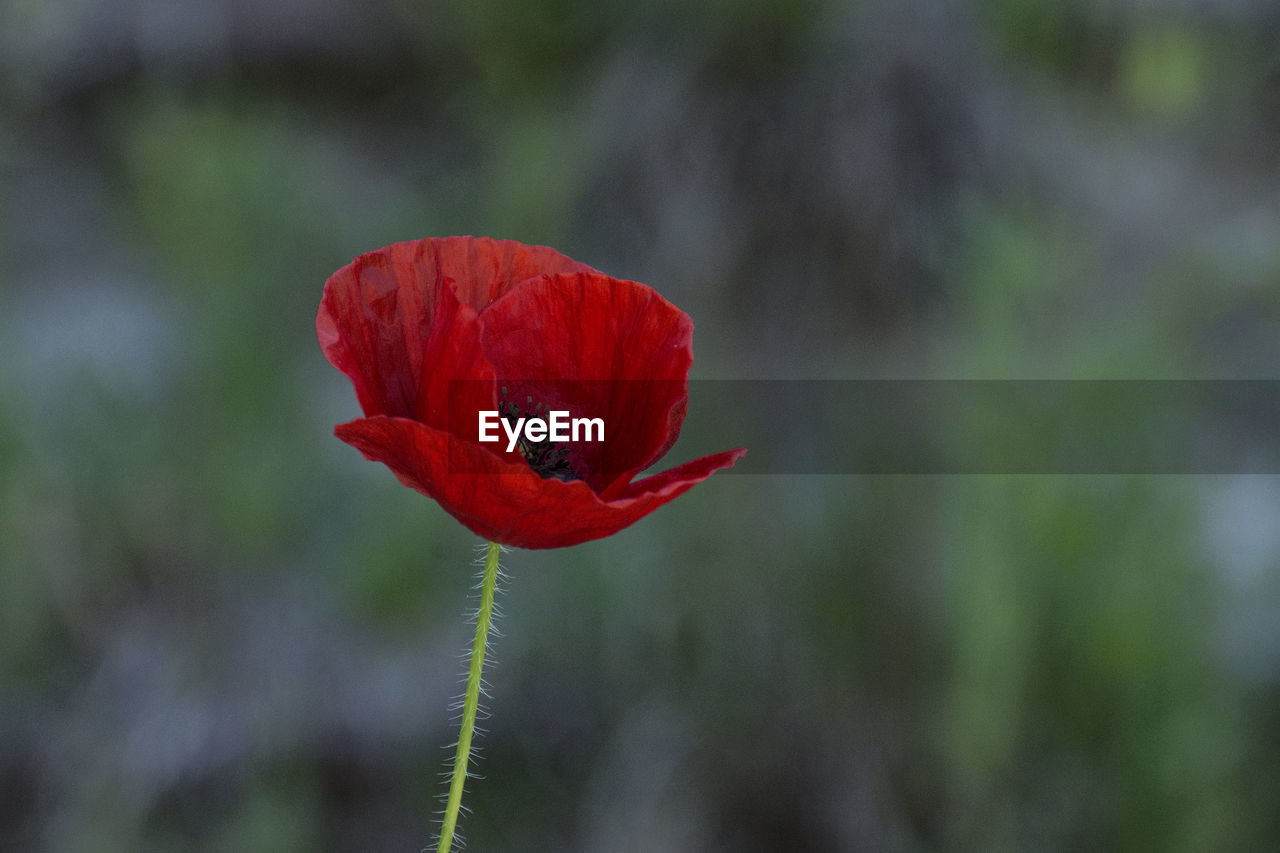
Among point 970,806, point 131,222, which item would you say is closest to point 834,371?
point 970,806

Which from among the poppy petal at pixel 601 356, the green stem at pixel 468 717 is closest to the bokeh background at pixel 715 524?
the poppy petal at pixel 601 356

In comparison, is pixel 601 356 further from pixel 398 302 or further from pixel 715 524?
pixel 715 524

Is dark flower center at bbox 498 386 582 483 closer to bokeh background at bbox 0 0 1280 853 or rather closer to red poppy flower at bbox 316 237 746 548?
red poppy flower at bbox 316 237 746 548

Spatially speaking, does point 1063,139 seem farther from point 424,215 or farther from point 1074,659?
point 424,215

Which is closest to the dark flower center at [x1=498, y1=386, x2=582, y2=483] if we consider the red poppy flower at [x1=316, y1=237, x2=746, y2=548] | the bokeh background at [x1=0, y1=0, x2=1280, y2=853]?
the red poppy flower at [x1=316, y1=237, x2=746, y2=548]

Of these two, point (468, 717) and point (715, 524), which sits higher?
point (715, 524)

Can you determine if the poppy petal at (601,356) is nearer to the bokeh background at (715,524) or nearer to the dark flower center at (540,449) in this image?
the dark flower center at (540,449)

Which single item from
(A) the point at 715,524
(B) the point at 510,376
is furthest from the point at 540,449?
(A) the point at 715,524
